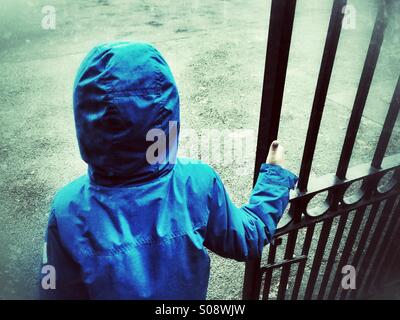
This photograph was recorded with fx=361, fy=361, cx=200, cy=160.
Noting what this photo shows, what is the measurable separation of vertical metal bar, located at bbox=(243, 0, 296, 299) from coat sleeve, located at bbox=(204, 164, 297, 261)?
0.35 ft

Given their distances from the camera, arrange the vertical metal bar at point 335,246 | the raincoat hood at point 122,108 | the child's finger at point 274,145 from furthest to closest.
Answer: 1. the vertical metal bar at point 335,246
2. the child's finger at point 274,145
3. the raincoat hood at point 122,108

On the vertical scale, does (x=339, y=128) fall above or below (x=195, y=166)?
below

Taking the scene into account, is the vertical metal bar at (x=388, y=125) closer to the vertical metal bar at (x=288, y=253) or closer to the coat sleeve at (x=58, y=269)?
the vertical metal bar at (x=288, y=253)

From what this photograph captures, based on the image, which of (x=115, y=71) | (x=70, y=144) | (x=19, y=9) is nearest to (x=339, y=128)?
(x=70, y=144)

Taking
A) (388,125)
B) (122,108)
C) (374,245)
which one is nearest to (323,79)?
(388,125)

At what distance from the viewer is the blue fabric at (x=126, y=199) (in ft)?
3.23

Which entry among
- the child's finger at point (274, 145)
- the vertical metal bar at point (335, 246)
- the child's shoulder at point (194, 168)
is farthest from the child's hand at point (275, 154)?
the vertical metal bar at point (335, 246)

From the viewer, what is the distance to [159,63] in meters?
1.03

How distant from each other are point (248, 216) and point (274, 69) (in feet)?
1.79

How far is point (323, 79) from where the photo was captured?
1.29m

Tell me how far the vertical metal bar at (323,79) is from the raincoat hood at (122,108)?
1.84 feet

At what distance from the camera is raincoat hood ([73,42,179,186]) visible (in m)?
0.96

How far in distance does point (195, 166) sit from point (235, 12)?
327 inches

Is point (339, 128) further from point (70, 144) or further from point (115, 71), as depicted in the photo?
point (115, 71)
